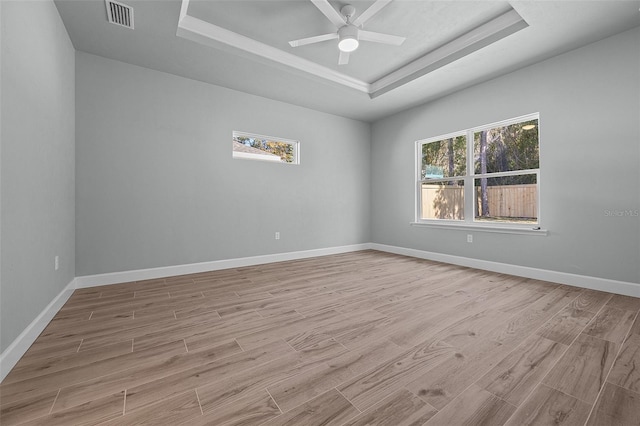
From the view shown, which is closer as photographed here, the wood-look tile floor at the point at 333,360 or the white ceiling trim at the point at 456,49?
the wood-look tile floor at the point at 333,360

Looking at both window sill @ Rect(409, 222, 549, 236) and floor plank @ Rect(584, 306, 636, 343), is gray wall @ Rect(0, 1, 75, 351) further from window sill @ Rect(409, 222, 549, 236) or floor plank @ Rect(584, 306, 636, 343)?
window sill @ Rect(409, 222, 549, 236)

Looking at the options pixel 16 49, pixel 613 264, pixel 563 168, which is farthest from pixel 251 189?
pixel 613 264

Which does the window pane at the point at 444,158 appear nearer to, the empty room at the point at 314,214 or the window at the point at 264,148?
the empty room at the point at 314,214

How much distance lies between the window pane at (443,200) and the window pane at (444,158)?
0.55ft

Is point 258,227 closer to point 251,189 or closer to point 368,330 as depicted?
point 251,189

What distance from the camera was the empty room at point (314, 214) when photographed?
1411 millimetres

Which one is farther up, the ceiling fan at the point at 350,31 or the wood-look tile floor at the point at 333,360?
the ceiling fan at the point at 350,31

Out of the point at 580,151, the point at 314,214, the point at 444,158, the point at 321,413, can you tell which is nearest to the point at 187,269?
the point at 314,214

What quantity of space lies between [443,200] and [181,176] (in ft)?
13.7

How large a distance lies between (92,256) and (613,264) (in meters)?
5.81

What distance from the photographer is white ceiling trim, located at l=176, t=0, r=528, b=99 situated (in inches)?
110

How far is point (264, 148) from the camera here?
14.8 ft

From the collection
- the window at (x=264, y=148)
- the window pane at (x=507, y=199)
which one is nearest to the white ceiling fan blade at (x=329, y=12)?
the window at (x=264, y=148)

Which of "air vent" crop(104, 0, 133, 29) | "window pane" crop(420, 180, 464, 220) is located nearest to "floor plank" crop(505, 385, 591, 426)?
"window pane" crop(420, 180, 464, 220)
